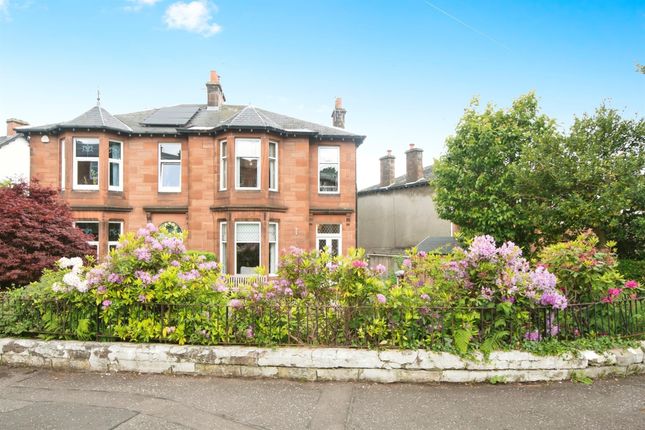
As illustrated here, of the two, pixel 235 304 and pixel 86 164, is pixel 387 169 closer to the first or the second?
pixel 86 164

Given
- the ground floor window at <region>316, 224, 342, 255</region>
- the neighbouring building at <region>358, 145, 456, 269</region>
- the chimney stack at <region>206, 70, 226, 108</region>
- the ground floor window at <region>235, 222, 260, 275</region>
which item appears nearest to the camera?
the ground floor window at <region>235, 222, 260, 275</region>

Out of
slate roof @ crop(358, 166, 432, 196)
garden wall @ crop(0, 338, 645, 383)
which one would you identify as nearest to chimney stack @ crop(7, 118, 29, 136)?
slate roof @ crop(358, 166, 432, 196)

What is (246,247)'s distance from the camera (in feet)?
57.6

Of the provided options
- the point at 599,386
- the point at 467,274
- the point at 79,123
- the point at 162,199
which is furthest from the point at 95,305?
the point at 79,123

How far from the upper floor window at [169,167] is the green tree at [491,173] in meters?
11.8

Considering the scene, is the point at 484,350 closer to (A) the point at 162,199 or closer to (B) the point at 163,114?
(A) the point at 162,199

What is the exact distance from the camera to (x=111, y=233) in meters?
18.1

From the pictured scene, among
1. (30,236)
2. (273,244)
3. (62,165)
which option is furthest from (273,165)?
(30,236)

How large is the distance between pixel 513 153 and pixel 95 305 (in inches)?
626

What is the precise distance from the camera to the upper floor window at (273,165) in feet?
59.4

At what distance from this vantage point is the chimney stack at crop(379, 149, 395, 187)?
1179 inches

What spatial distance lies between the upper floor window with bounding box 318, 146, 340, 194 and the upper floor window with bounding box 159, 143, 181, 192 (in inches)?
257

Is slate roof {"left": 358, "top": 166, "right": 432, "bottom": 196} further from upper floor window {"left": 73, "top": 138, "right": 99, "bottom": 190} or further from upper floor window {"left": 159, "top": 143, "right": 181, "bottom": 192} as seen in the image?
upper floor window {"left": 73, "top": 138, "right": 99, "bottom": 190}

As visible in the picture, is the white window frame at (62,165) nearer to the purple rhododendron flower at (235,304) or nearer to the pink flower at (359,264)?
the purple rhododendron flower at (235,304)
